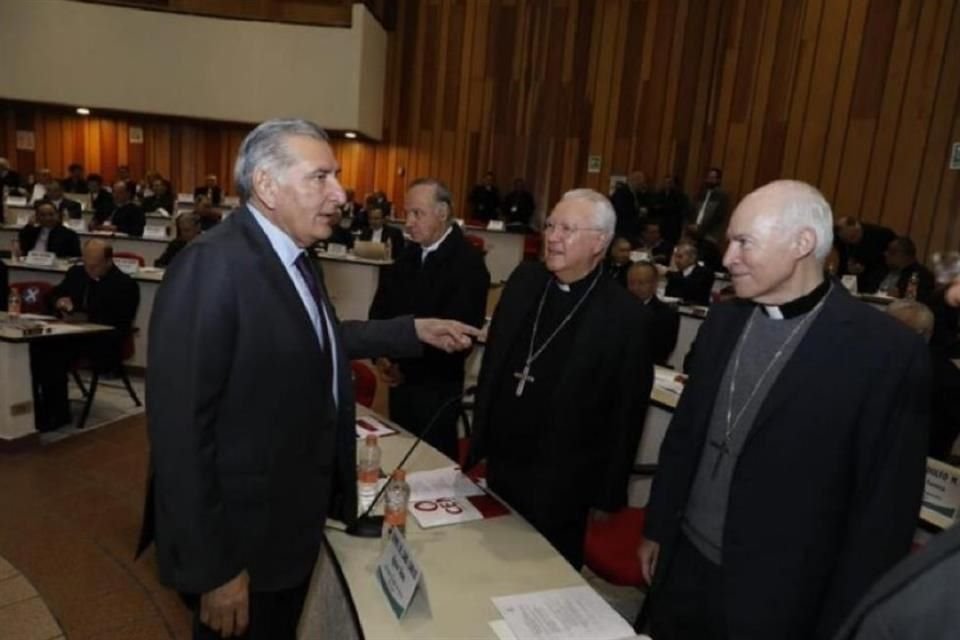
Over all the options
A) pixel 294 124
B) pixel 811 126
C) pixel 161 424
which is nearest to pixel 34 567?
pixel 161 424

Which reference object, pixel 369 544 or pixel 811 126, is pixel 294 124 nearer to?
pixel 369 544

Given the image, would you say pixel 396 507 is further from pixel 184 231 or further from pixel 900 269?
pixel 900 269

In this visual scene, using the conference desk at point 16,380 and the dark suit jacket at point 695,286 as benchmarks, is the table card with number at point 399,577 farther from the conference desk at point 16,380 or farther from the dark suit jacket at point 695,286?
the dark suit jacket at point 695,286

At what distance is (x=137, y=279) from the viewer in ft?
18.7

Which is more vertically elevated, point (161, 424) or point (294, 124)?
point (294, 124)

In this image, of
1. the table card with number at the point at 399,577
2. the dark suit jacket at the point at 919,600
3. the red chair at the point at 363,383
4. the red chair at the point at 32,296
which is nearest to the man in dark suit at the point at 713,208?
the red chair at the point at 363,383

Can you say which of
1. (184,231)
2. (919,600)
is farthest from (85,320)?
(919,600)

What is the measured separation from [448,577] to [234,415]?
0.69 metres

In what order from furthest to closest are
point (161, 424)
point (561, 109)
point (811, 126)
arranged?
point (561, 109) → point (811, 126) → point (161, 424)

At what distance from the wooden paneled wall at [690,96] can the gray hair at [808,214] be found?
7617 mm

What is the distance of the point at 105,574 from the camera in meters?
2.95

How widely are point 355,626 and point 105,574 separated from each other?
208 centimetres

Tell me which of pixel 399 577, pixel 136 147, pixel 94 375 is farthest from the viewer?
pixel 136 147

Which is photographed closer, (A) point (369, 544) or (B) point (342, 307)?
(A) point (369, 544)
